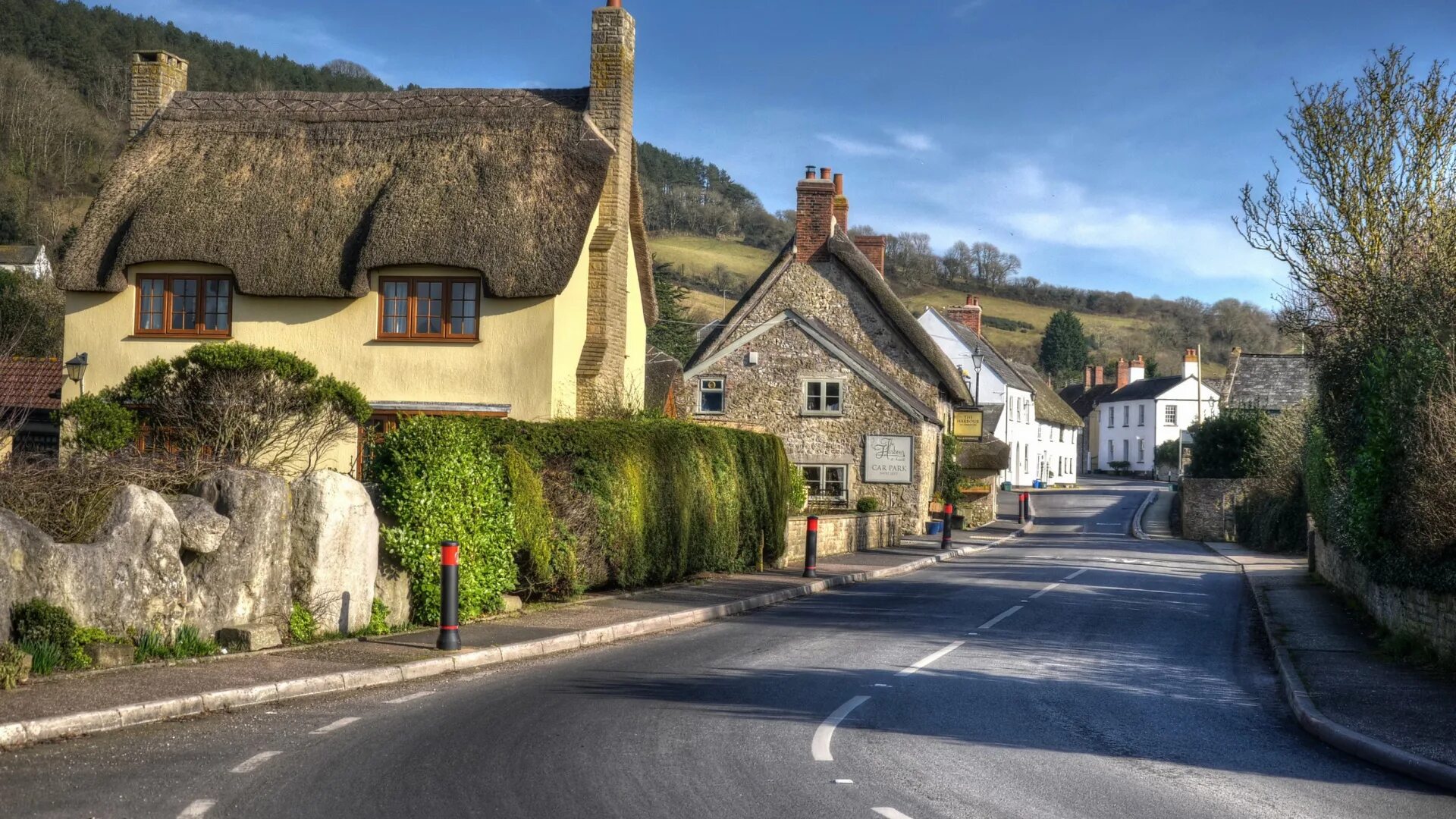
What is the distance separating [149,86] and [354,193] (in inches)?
255

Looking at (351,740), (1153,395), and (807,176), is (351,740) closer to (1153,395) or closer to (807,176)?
(807,176)

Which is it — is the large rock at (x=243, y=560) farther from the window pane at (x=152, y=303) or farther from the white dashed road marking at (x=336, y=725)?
the window pane at (x=152, y=303)

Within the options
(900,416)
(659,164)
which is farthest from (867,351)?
(659,164)

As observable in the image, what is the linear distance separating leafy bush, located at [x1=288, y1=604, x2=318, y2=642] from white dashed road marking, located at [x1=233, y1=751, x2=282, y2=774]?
417 cm

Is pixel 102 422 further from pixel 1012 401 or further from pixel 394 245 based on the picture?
pixel 1012 401

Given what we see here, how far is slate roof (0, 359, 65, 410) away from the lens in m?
28.7

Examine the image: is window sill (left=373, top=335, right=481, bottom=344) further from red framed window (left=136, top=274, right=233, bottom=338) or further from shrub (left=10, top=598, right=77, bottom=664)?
shrub (left=10, top=598, right=77, bottom=664)

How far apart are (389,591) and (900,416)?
2519 centimetres

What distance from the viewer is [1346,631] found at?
50.2 ft

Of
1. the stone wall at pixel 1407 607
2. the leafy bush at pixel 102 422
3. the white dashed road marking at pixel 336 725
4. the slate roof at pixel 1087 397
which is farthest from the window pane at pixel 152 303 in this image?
the slate roof at pixel 1087 397

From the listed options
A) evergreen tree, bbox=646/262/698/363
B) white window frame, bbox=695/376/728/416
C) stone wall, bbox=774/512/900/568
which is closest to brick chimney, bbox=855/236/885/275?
white window frame, bbox=695/376/728/416

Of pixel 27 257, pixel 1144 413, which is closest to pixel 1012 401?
pixel 1144 413

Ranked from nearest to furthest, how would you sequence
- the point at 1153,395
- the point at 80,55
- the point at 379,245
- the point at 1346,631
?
the point at 1346,631 < the point at 379,245 < the point at 80,55 < the point at 1153,395

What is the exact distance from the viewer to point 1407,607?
1322 centimetres
